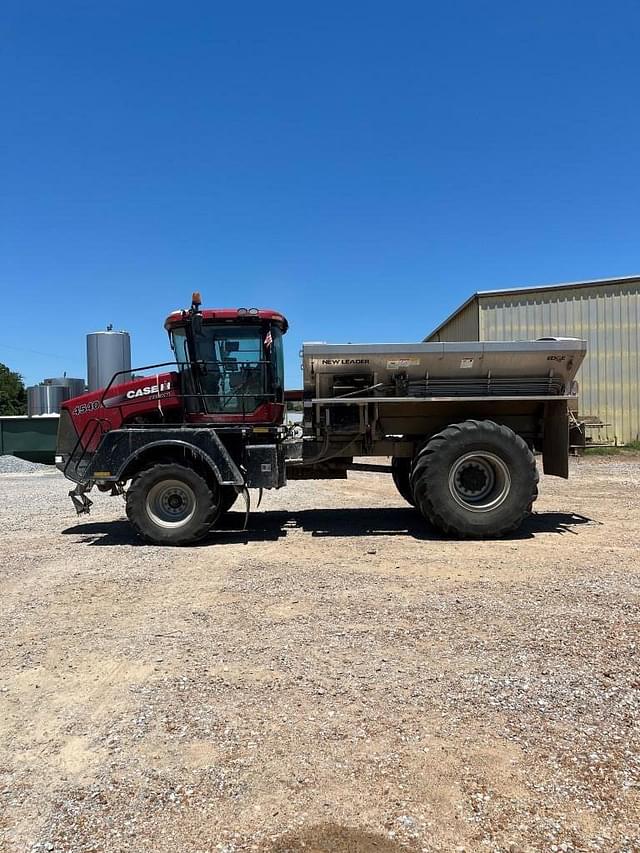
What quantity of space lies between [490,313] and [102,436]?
15.0 metres

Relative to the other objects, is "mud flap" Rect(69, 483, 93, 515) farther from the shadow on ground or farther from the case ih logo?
the shadow on ground

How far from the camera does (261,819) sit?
2373 millimetres

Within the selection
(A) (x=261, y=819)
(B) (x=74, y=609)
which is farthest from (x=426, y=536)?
(A) (x=261, y=819)

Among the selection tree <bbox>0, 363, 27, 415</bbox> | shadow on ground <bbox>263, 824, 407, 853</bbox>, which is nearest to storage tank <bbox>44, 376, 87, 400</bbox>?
shadow on ground <bbox>263, 824, 407, 853</bbox>

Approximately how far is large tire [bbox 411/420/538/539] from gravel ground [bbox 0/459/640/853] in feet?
3.26

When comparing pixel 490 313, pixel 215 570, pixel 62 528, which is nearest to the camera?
pixel 215 570

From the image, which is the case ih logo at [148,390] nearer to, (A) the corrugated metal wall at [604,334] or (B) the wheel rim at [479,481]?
(B) the wheel rim at [479,481]

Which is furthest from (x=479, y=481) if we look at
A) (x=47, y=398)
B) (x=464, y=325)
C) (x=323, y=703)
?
(x=47, y=398)

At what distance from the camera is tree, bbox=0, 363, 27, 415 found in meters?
64.1

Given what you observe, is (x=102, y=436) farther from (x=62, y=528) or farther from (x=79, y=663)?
(x=79, y=663)

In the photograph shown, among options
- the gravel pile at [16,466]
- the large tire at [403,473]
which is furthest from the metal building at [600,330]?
the gravel pile at [16,466]

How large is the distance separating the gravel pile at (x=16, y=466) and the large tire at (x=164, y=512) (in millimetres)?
13575

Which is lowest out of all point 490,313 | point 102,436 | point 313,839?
point 313,839

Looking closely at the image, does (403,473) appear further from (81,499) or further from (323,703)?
(323,703)
